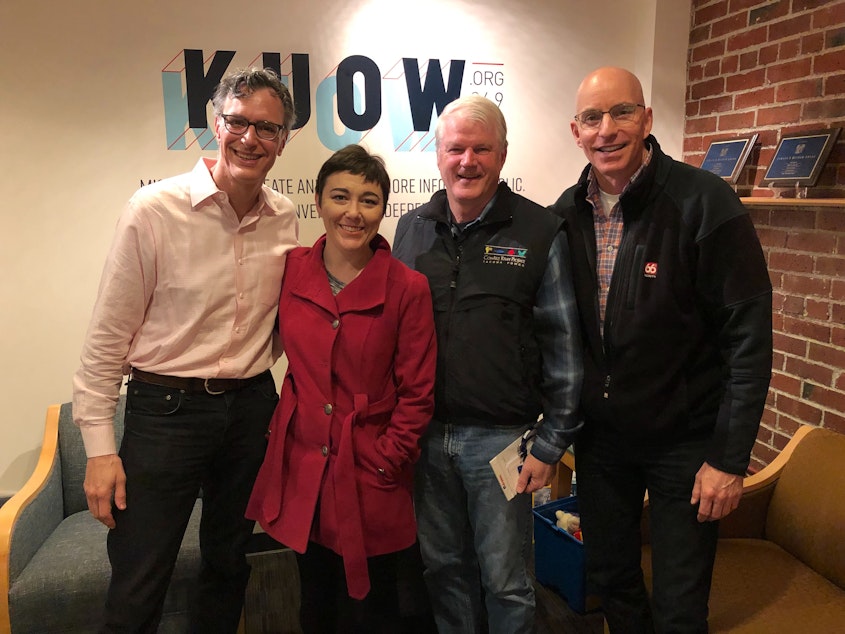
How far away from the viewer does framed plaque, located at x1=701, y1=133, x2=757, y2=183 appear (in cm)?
265

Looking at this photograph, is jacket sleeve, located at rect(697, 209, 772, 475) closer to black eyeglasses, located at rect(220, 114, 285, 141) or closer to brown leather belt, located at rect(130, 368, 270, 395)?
black eyeglasses, located at rect(220, 114, 285, 141)

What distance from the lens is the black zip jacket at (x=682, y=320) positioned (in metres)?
1.51

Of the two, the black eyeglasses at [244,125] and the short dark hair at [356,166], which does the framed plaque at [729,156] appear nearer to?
the short dark hair at [356,166]

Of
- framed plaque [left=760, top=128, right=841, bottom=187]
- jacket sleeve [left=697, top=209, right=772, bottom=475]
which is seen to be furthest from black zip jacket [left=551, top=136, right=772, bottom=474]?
framed plaque [left=760, top=128, right=841, bottom=187]

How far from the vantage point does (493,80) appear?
118 inches

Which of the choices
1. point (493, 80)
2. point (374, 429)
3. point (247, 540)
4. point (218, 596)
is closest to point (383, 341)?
point (374, 429)

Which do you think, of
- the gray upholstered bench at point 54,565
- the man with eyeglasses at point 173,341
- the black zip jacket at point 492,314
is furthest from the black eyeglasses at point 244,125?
the gray upholstered bench at point 54,565

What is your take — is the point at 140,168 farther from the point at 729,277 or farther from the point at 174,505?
the point at 729,277

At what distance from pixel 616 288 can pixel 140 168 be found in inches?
78.9

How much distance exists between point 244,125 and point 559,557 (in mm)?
1943

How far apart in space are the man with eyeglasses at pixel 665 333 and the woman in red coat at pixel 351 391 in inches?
18.7

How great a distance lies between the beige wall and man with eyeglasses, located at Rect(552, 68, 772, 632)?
142 centimetres

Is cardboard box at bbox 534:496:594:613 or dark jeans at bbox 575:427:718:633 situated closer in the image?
dark jeans at bbox 575:427:718:633

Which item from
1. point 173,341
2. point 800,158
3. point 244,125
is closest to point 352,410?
point 173,341
